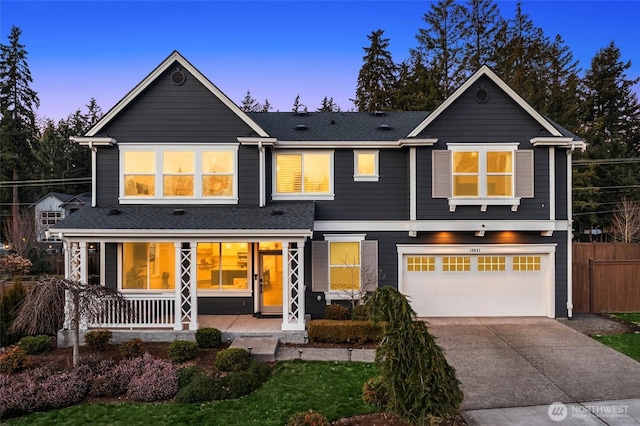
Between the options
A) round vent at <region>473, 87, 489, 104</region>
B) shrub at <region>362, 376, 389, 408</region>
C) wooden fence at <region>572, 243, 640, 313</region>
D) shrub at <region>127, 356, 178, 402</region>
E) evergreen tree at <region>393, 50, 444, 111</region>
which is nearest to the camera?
shrub at <region>362, 376, 389, 408</region>

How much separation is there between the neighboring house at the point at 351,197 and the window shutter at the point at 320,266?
0.11 feet

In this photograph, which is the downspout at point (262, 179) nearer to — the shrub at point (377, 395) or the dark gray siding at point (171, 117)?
the dark gray siding at point (171, 117)

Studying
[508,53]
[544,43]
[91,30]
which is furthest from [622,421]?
[544,43]

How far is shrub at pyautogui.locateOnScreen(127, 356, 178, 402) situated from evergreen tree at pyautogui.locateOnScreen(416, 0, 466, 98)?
32467 mm

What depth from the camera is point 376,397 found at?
6383 millimetres

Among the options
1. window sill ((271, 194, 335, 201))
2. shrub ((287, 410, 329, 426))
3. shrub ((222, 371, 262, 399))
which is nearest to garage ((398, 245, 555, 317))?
window sill ((271, 194, 335, 201))

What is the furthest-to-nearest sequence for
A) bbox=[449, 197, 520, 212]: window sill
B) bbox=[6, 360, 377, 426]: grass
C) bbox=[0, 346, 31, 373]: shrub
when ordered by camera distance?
bbox=[449, 197, 520, 212]: window sill, bbox=[0, 346, 31, 373]: shrub, bbox=[6, 360, 377, 426]: grass

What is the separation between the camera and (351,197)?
13406mm

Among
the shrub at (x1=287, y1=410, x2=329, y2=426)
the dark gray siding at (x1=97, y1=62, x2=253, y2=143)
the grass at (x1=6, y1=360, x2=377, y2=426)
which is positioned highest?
the dark gray siding at (x1=97, y1=62, x2=253, y2=143)

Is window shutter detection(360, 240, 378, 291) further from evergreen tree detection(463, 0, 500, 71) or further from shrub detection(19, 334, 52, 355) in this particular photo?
evergreen tree detection(463, 0, 500, 71)

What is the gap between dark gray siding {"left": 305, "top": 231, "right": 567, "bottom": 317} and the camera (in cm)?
1316

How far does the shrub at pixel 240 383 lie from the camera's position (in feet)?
24.7

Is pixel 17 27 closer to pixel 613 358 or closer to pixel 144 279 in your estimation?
pixel 144 279

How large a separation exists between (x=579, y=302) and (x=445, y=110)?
327 inches
